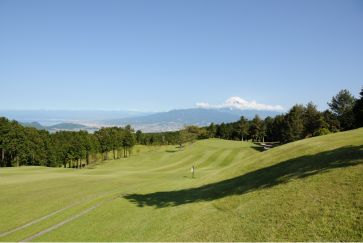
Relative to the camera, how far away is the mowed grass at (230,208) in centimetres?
1487

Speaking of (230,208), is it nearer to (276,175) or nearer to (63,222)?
(276,175)

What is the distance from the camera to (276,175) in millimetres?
24766

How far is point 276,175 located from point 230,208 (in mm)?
6687

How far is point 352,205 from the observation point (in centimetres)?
1491

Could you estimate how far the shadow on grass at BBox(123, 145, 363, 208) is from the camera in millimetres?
22263

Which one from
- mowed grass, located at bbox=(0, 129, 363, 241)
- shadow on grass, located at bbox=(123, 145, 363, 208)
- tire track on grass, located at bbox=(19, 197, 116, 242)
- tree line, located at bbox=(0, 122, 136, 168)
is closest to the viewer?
mowed grass, located at bbox=(0, 129, 363, 241)

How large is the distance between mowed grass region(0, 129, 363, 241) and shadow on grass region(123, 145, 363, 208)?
0.08 metres

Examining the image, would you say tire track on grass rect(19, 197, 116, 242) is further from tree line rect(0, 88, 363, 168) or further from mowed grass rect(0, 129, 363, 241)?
tree line rect(0, 88, 363, 168)

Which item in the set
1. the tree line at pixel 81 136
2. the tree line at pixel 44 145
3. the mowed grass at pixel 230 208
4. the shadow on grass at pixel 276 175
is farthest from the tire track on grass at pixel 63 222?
the tree line at pixel 44 145

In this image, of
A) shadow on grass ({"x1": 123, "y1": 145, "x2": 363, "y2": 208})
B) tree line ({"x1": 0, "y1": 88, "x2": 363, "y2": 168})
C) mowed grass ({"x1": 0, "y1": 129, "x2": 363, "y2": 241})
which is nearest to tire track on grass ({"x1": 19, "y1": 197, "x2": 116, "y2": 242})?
mowed grass ({"x1": 0, "y1": 129, "x2": 363, "y2": 241})

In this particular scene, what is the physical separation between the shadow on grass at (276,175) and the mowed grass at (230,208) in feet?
0.28

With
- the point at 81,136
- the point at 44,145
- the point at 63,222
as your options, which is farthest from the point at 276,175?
the point at 81,136

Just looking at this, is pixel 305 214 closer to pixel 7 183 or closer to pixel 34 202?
pixel 34 202

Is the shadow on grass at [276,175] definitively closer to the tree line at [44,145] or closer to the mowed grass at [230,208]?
the mowed grass at [230,208]
